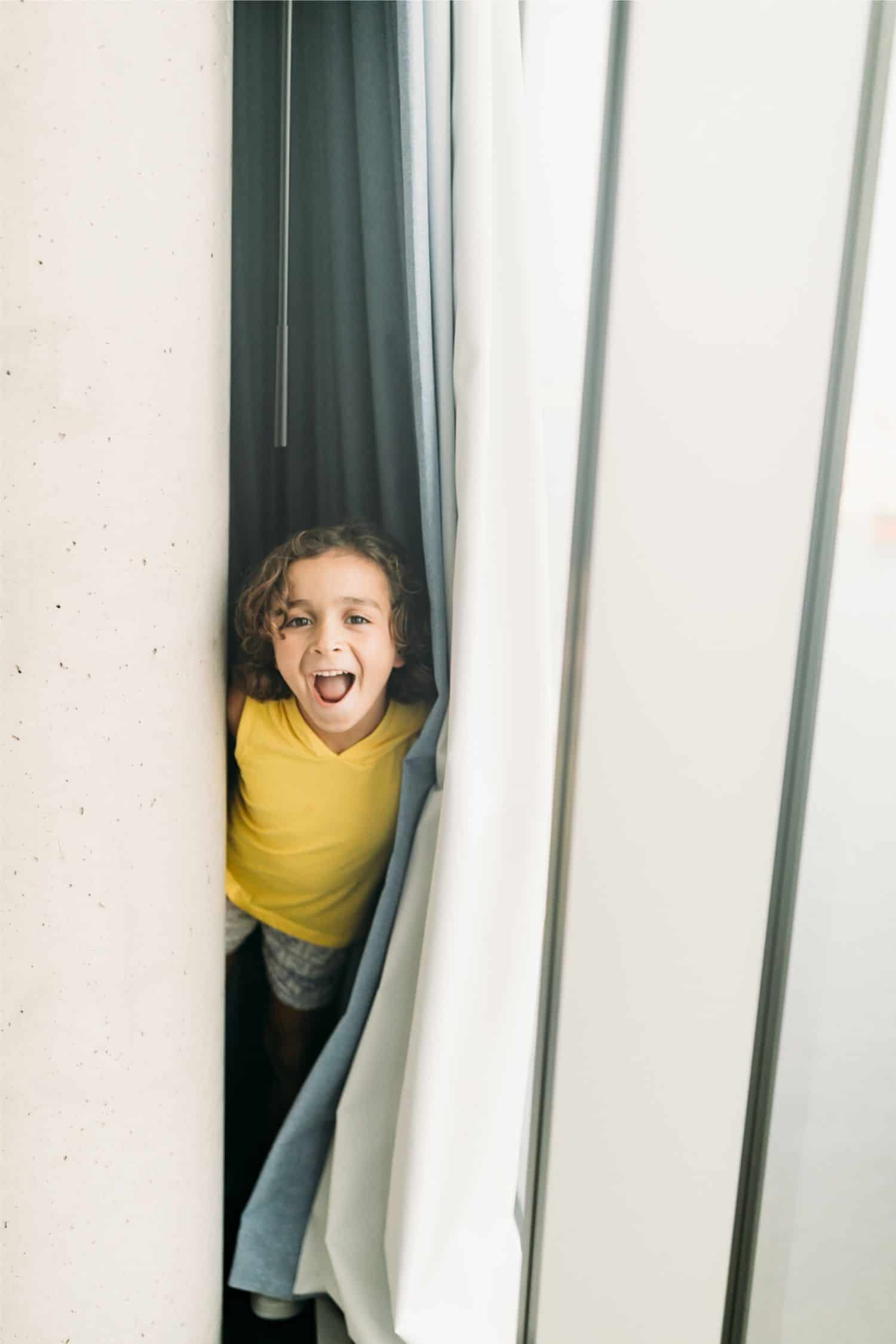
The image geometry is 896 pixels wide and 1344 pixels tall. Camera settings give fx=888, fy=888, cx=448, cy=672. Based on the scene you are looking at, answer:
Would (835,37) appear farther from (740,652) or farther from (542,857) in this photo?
(542,857)

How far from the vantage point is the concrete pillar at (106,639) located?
25.4 inches

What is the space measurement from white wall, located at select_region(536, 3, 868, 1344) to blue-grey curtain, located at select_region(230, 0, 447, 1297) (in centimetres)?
25

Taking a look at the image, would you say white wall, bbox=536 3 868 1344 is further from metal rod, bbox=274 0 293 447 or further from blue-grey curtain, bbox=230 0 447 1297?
metal rod, bbox=274 0 293 447

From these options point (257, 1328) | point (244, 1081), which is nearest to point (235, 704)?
point (244, 1081)

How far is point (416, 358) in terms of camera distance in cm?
92

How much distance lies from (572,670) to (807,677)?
291 mm

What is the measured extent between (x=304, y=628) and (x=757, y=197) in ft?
2.38

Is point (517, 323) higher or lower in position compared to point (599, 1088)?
higher

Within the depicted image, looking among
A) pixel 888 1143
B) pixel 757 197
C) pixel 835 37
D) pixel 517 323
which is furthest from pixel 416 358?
pixel 888 1143

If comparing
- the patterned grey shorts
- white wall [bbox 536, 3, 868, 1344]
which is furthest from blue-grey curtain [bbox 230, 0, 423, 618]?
the patterned grey shorts

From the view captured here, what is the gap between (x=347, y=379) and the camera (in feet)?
3.67

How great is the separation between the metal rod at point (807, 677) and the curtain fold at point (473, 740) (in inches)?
15.3

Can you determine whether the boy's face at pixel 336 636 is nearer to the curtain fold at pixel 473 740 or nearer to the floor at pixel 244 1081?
the curtain fold at pixel 473 740

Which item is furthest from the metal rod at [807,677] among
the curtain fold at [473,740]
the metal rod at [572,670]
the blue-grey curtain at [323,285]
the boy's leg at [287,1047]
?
the boy's leg at [287,1047]
